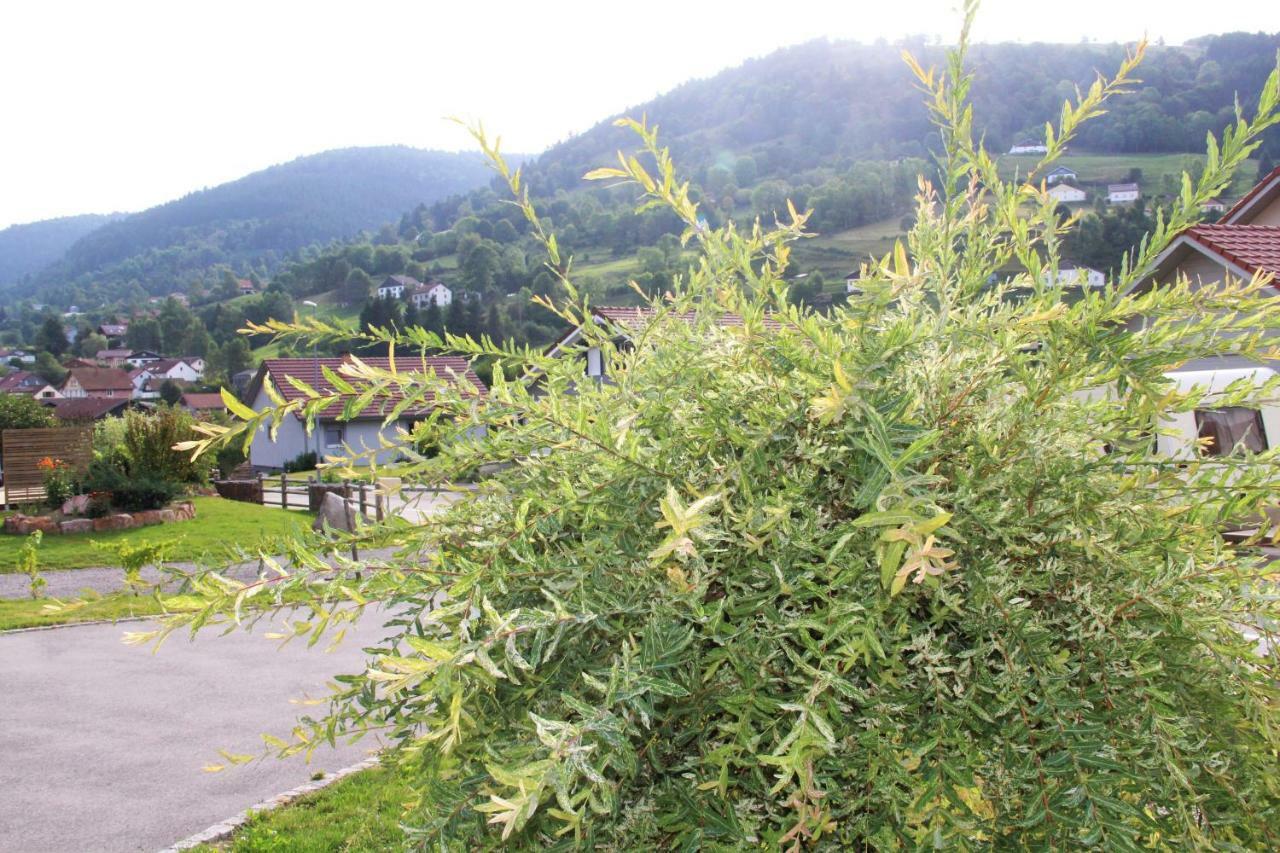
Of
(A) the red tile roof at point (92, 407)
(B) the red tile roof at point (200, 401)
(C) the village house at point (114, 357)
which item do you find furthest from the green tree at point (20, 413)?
(C) the village house at point (114, 357)

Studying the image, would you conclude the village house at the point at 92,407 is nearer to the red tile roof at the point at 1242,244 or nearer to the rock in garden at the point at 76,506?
the rock in garden at the point at 76,506

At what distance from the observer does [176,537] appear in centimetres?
2062

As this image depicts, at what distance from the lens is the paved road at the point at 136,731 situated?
6.61 meters

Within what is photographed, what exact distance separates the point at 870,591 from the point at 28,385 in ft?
504

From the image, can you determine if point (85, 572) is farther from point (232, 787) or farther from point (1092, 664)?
point (1092, 664)

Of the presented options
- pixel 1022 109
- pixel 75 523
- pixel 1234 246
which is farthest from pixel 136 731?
pixel 1022 109

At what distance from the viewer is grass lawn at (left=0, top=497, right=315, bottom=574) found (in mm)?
18203

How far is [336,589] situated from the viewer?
139 cm

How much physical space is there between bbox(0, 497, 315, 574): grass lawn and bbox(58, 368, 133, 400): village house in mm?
115421

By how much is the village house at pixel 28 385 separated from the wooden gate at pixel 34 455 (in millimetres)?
109436

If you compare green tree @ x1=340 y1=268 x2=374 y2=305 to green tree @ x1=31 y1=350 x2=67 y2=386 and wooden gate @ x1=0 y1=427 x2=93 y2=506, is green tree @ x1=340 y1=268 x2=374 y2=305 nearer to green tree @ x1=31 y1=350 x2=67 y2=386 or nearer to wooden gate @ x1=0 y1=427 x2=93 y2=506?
green tree @ x1=31 y1=350 x2=67 y2=386

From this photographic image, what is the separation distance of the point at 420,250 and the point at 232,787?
16990 centimetres

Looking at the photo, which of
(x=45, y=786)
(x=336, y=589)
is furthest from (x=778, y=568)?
(x=45, y=786)

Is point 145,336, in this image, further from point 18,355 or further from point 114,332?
point 18,355
